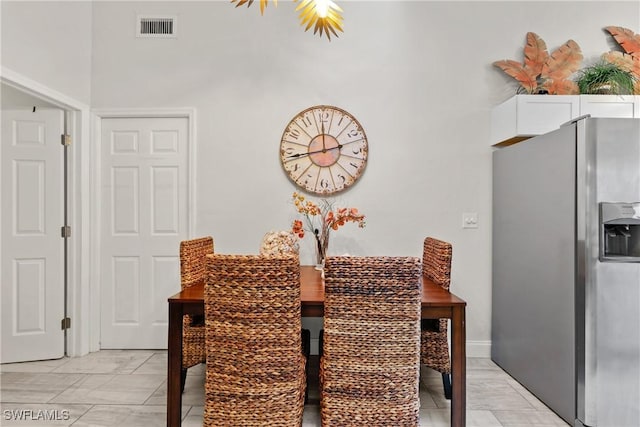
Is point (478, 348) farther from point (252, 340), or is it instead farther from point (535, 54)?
point (535, 54)

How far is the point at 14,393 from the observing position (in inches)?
94.7

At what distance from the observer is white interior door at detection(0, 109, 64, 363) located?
113 inches

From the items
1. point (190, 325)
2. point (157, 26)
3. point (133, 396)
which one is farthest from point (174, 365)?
point (157, 26)

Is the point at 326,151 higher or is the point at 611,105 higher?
the point at 611,105

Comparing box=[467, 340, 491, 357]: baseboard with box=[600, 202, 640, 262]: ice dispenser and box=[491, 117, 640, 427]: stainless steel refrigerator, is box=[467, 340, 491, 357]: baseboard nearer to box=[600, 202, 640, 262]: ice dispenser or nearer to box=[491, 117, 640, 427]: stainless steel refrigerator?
box=[491, 117, 640, 427]: stainless steel refrigerator

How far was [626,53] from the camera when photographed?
3.03 m

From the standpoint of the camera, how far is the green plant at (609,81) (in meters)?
2.70

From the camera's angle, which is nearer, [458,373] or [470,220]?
[458,373]

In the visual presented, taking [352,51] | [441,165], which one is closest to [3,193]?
[352,51]

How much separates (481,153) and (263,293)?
2355mm

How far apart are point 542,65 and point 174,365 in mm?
3416

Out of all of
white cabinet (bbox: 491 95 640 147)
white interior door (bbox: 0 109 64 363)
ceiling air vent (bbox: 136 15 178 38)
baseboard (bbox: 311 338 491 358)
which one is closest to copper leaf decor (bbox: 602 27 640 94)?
white cabinet (bbox: 491 95 640 147)

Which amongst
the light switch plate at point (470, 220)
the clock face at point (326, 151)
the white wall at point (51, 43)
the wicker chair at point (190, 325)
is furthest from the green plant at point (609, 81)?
the white wall at point (51, 43)

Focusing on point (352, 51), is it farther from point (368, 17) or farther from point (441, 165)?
point (441, 165)
